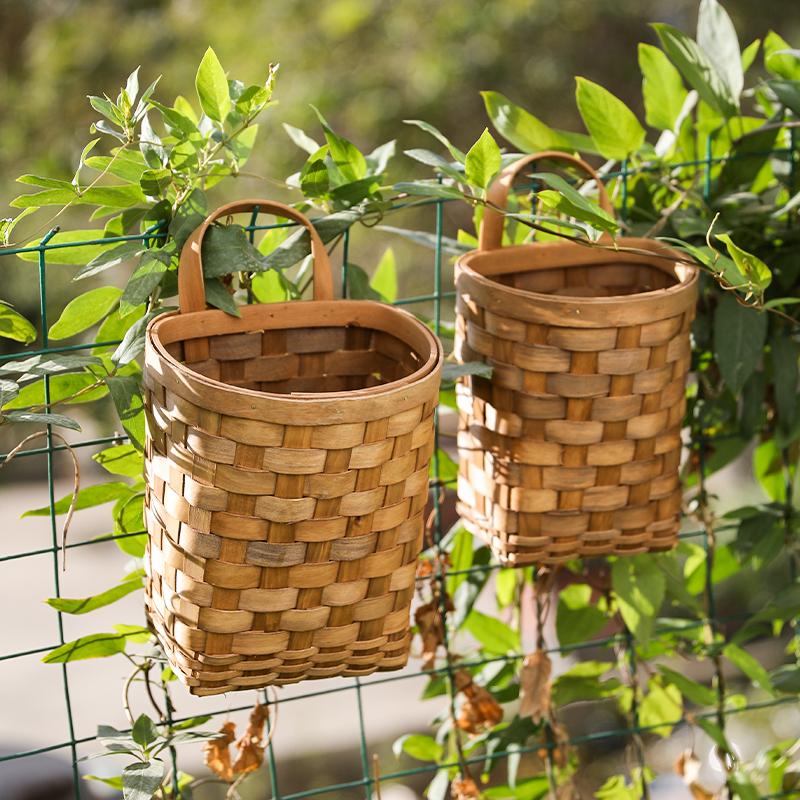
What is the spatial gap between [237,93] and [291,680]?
448 millimetres

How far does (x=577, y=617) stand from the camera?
1099 millimetres

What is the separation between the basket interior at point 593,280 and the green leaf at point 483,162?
11cm

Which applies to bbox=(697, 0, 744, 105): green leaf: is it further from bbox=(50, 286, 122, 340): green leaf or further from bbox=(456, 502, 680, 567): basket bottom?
bbox=(50, 286, 122, 340): green leaf

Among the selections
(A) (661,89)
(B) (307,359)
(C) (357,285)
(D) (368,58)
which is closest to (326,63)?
(D) (368,58)

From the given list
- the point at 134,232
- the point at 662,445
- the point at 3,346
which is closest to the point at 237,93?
Answer: the point at 134,232

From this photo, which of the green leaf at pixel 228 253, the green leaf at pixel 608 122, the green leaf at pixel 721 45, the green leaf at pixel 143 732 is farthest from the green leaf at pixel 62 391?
the green leaf at pixel 721 45

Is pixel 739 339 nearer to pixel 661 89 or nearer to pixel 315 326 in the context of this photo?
pixel 661 89

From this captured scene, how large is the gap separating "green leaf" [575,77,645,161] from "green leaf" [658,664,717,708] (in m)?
0.50

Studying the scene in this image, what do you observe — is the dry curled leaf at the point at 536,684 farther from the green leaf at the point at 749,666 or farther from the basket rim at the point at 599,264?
the basket rim at the point at 599,264

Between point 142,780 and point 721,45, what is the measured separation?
0.79 meters

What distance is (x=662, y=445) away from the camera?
907 millimetres

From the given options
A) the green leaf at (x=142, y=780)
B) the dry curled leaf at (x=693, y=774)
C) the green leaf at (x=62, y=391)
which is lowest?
the dry curled leaf at (x=693, y=774)

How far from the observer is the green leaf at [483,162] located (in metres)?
0.83

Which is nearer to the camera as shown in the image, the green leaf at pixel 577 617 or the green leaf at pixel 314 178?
the green leaf at pixel 314 178
